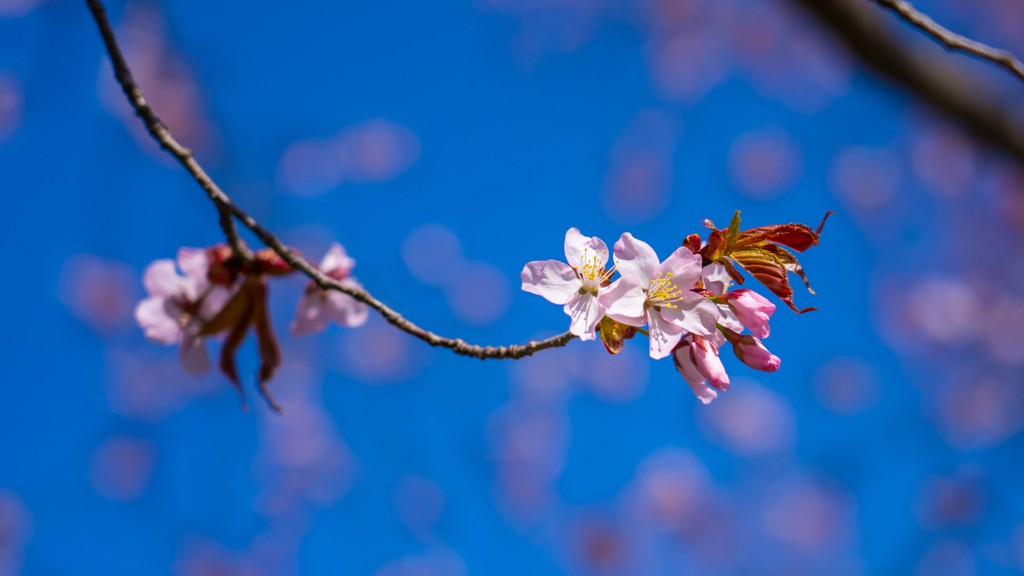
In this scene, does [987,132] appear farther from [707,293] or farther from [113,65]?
[113,65]

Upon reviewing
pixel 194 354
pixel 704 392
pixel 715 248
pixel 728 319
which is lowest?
pixel 194 354

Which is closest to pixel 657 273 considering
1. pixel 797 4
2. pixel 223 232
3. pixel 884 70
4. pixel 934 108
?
pixel 223 232

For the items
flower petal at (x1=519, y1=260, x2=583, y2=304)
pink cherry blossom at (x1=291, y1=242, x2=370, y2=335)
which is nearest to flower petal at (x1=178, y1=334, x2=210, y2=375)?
pink cherry blossom at (x1=291, y1=242, x2=370, y2=335)

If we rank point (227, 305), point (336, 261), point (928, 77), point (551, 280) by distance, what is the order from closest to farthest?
point (551, 280) → point (227, 305) → point (336, 261) → point (928, 77)

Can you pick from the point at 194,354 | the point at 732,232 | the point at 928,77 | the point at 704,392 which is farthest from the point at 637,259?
the point at 928,77

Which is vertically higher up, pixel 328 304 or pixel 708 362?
pixel 708 362

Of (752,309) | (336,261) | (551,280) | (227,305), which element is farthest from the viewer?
(336,261)

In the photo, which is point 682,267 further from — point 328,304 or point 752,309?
point 328,304
